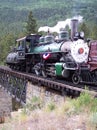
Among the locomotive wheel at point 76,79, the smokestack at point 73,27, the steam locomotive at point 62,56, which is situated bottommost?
the locomotive wheel at point 76,79

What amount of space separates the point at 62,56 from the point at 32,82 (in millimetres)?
3045

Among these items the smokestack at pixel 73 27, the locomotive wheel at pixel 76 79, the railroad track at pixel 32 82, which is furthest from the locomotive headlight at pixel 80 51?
the smokestack at pixel 73 27

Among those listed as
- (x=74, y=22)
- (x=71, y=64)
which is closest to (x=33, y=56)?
(x=74, y=22)

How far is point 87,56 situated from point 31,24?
3239cm

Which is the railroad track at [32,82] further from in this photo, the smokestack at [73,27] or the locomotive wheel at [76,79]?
the smokestack at [73,27]

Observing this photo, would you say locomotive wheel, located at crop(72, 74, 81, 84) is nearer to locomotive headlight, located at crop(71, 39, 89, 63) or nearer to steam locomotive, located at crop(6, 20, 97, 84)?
steam locomotive, located at crop(6, 20, 97, 84)

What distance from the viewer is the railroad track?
12.6 m

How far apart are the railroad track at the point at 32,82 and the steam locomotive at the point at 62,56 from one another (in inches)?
19.5

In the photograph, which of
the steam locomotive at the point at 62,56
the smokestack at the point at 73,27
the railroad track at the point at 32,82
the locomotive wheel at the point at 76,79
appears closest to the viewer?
the railroad track at the point at 32,82

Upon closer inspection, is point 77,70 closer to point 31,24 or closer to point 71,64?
point 71,64

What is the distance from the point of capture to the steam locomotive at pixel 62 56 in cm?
1403

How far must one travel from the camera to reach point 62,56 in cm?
1650

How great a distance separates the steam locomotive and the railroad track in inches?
19.5

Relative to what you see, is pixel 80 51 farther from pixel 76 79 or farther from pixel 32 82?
pixel 32 82
